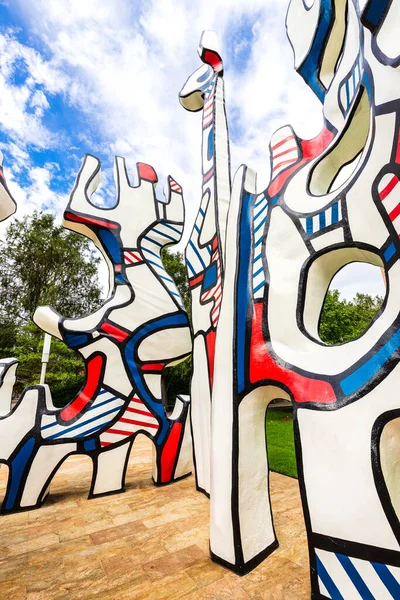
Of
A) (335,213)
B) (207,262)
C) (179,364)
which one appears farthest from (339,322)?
(335,213)

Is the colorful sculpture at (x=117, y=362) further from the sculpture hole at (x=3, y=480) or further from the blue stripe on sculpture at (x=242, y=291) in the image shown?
the blue stripe on sculpture at (x=242, y=291)

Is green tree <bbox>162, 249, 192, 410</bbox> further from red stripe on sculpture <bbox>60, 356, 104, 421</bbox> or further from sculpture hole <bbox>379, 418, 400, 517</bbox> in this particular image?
sculpture hole <bbox>379, 418, 400, 517</bbox>

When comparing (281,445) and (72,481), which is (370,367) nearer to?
(72,481)

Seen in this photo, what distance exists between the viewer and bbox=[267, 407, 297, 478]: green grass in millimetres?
5637

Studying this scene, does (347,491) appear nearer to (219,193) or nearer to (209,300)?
(209,300)

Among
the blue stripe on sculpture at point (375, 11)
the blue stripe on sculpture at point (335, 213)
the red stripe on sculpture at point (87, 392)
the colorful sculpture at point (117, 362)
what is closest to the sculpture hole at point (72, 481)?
the colorful sculpture at point (117, 362)

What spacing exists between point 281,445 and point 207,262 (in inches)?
210

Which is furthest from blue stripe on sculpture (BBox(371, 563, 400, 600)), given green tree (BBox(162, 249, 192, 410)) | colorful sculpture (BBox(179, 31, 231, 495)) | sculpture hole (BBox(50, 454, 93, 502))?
green tree (BBox(162, 249, 192, 410))

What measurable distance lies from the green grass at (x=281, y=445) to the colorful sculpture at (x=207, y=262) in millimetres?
2024

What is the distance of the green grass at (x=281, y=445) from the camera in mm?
5637

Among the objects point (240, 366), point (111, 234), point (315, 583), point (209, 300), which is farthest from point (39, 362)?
point (315, 583)

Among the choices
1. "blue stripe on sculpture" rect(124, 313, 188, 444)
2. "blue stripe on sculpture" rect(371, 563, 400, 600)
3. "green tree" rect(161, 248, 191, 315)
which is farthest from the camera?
"green tree" rect(161, 248, 191, 315)

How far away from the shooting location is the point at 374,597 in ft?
5.48

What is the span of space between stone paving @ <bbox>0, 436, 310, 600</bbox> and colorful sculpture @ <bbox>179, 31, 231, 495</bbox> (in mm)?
908
